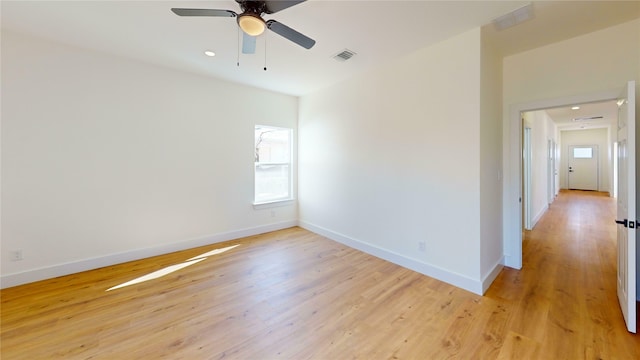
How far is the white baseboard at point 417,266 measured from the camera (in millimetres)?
2627

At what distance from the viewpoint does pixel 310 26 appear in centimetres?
246

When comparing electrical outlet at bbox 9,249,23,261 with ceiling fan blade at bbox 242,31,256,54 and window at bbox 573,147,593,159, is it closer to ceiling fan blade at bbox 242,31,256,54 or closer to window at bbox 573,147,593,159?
ceiling fan blade at bbox 242,31,256,54

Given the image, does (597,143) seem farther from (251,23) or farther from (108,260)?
(108,260)

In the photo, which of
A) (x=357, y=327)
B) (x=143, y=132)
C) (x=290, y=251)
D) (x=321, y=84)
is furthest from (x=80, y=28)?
(x=357, y=327)

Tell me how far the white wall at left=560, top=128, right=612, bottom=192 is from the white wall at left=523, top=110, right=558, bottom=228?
5751 millimetres

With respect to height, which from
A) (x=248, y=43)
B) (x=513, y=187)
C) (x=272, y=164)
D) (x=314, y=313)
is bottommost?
(x=314, y=313)

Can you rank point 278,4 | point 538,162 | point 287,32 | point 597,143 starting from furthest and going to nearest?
point 597,143, point 538,162, point 287,32, point 278,4

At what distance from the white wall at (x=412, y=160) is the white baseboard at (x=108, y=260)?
70.4 inches

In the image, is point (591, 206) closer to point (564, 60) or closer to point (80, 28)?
point (564, 60)

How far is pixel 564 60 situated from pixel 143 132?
212 inches

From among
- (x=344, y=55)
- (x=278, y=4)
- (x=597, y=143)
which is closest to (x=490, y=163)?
(x=344, y=55)

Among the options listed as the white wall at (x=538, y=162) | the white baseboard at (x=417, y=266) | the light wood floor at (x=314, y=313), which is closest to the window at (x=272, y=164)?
the white baseboard at (x=417, y=266)

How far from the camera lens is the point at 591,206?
23.4 ft

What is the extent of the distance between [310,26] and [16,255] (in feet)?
13.5
